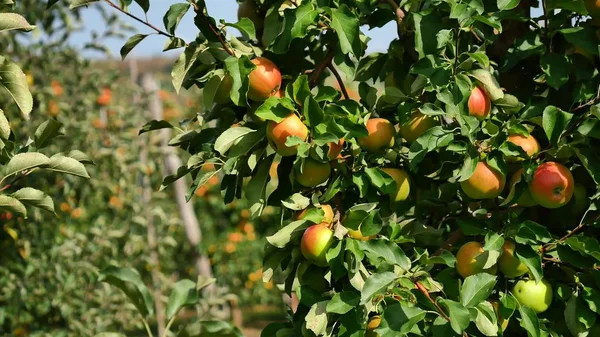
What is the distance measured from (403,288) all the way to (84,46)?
2672 millimetres

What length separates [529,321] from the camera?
1.33m

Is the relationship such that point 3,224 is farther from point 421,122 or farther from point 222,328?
point 421,122

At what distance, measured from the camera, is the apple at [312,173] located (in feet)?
4.54

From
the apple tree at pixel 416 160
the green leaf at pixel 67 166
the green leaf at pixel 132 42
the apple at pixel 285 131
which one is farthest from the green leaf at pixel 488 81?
the green leaf at pixel 67 166

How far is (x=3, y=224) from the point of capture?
303cm

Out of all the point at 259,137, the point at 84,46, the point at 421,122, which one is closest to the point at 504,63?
the point at 421,122

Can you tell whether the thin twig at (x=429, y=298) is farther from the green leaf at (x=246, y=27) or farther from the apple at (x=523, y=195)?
the green leaf at (x=246, y=27)

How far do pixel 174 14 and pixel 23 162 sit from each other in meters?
0.40

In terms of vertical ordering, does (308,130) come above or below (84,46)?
above

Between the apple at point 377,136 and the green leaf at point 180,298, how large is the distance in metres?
0.60

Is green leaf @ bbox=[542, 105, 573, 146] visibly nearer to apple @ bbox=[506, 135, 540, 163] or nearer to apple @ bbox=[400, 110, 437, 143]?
apple @ bbox=[506, 135, 540, 163]

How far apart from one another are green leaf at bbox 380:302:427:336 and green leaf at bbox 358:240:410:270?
7 centimetres

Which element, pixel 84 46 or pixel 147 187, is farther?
pixel 147 187

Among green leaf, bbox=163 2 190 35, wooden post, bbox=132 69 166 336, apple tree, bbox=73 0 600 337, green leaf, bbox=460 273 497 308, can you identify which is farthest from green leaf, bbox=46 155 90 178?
wooden post, bbox=132 69 166 336
